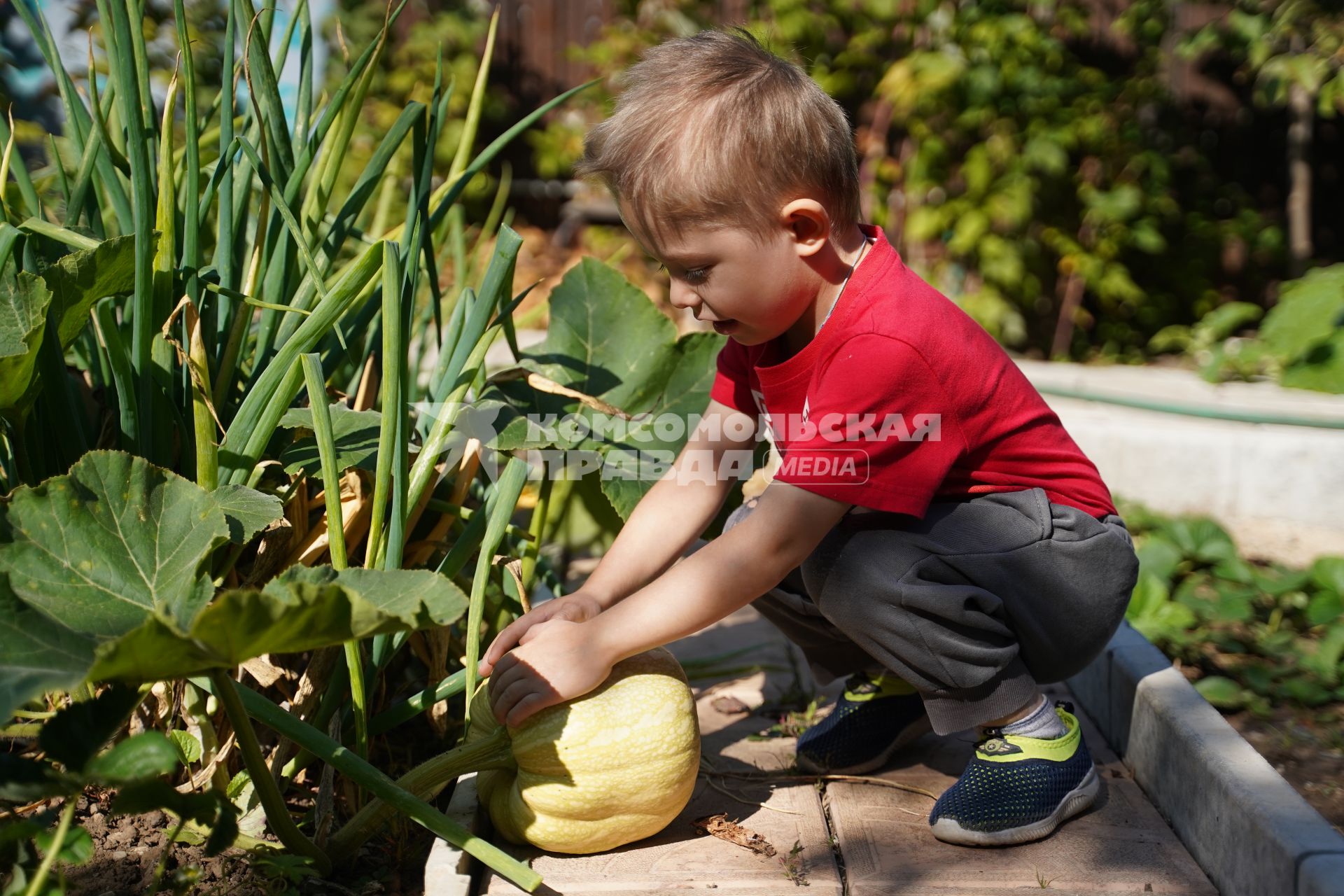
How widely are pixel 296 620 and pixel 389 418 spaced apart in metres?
0.42

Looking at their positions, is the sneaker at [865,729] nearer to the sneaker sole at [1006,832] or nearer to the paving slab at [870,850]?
the paving slab at [870,850]

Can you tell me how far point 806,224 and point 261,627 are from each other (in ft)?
2.80

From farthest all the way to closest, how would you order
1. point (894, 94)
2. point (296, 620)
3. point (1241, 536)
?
point (894, 94) < point (1241, 536) < point (296, 620)

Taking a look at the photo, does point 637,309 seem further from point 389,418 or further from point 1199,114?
point 1199,114

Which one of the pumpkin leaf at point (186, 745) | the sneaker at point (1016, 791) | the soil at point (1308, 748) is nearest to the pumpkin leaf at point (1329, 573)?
the soil at point (1308, 748)

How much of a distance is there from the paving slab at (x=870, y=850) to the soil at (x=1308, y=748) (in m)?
0.26

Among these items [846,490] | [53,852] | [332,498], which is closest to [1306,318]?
[846,490]

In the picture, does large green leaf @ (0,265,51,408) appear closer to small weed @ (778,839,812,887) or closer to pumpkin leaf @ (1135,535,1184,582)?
small weed @ (778,839,812,887)

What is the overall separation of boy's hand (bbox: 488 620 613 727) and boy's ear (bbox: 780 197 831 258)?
22.1 inches

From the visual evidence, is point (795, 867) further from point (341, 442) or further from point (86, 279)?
point (86, 279)

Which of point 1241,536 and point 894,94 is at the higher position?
point 894,94

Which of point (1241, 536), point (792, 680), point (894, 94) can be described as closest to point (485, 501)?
point (792, 680)

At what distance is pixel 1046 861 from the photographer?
138 cm

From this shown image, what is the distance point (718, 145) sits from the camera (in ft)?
4.51
